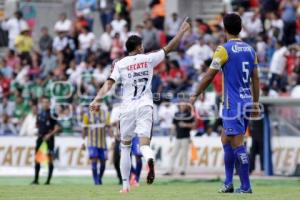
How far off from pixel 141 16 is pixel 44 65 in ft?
14.9

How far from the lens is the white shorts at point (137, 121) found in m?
16.0

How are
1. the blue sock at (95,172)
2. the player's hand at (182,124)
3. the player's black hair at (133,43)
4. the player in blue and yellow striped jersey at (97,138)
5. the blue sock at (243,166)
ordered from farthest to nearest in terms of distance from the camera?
the player's hand at (182,124)
the player in blue and yellow striped jersey at (97,138)
the blue sock at (95,172)
the player's black hair at (133,43)
the blue sock at (243,166)

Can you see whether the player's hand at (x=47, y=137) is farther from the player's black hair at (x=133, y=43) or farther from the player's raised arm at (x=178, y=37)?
the player's raised arm at (x=178, y=37)

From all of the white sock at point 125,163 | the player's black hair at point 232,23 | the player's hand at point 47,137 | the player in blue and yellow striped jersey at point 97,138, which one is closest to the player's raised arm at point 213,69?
the player's black hair at point 232,23

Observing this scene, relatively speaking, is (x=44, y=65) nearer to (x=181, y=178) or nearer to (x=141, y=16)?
(x=141, y=16)

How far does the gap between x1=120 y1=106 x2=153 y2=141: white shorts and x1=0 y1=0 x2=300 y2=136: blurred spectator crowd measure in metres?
12.5

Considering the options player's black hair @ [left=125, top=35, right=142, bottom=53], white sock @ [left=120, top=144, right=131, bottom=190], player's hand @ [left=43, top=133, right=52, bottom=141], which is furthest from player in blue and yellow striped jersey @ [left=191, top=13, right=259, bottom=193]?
player's hand @ [left=43, top=133, right=52, bottom=141]

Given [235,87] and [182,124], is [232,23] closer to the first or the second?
[235,87]

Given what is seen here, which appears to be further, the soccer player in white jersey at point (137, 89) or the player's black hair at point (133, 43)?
the player's black hair at point (133, 43)

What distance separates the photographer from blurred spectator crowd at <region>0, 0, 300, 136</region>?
2980 centimetres

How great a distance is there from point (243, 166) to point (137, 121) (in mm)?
1892

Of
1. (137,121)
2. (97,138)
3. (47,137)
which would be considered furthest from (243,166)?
(47,137)

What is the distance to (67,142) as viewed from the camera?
30.8m

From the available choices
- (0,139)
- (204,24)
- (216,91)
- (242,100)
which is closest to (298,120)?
(216,91)
